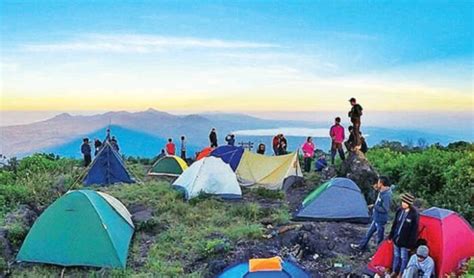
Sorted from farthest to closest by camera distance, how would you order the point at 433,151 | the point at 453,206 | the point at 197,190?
1. the point at 433,151
2. the point at 197,190
3. the point at 453,206

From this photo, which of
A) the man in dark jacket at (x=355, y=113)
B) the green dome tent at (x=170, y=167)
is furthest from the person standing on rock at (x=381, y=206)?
the green dome tent at (x=170, y=167)

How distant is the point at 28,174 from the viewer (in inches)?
729

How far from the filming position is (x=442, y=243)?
8797 millimetres

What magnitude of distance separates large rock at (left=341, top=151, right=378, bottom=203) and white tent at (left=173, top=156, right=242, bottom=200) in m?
3.72

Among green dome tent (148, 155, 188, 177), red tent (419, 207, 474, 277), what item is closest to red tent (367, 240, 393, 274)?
red tent (419, 207, 474, 277)

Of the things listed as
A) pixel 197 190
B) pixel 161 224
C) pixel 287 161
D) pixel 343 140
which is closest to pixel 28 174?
pixel 197 190

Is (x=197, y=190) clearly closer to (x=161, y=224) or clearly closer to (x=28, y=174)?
(x=161, y=224)

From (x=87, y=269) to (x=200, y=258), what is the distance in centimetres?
227

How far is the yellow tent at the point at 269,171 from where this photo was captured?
18.3 metres

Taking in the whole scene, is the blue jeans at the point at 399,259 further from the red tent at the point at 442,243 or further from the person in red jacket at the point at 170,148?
the person in red jacket at the point at 170,148

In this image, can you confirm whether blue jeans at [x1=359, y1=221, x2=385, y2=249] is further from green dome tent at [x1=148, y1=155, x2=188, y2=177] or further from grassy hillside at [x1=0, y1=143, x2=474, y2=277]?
green dome tent at [x1=148, y1=155, x2=188, y2=177]

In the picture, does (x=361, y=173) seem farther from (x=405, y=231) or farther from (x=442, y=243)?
(x=405, y=231)

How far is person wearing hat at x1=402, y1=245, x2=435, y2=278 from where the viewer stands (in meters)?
8.26

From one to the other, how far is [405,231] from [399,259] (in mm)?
633
